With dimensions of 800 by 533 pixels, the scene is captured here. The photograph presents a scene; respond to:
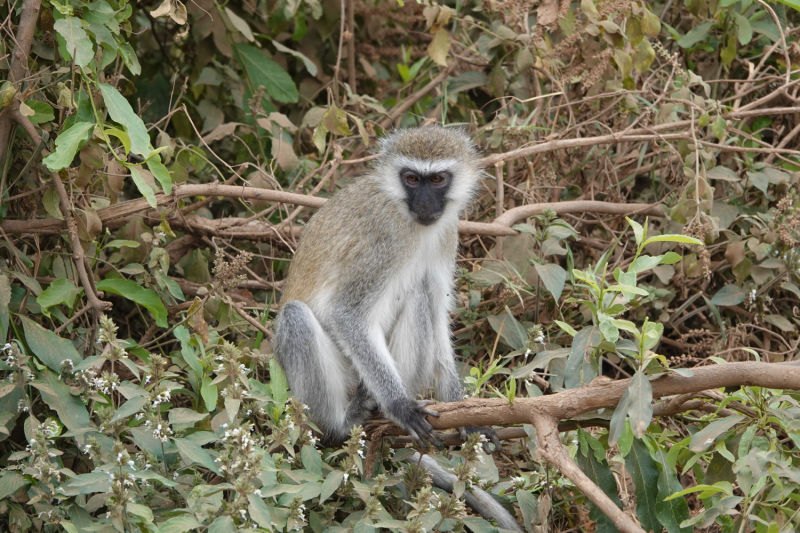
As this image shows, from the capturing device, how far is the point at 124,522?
128 inches

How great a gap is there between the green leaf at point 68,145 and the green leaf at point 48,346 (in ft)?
2.63

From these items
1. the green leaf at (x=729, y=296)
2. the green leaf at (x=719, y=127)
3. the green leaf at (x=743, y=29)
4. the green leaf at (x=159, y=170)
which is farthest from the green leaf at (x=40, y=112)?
the green leaf at (x=743, y=29)

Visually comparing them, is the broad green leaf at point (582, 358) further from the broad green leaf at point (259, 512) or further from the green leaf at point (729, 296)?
the green leaf at point (729, 296)

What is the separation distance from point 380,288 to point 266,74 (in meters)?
2.56

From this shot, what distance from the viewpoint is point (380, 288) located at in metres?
4.81

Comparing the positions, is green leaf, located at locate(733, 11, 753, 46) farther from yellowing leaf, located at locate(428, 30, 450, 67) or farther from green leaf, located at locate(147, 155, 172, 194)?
green leaf, located at locate(147, 155, 172, 194)

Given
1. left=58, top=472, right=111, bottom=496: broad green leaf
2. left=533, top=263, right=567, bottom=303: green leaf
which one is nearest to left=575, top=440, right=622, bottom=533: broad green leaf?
left=533, top=263, right=567, bottom=303: green leaf

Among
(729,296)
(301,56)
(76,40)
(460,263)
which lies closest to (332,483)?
(76,40)

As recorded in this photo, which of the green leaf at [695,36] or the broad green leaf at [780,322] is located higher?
the green leaf at [695,36]

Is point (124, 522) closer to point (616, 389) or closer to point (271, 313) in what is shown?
point (616, 389)

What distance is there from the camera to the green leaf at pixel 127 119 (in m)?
4.04

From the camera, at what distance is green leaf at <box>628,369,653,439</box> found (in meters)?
3.03

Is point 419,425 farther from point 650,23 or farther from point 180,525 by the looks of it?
point 650,23

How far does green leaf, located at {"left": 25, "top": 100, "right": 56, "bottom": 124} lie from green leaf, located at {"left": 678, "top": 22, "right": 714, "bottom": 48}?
13.9 feet
